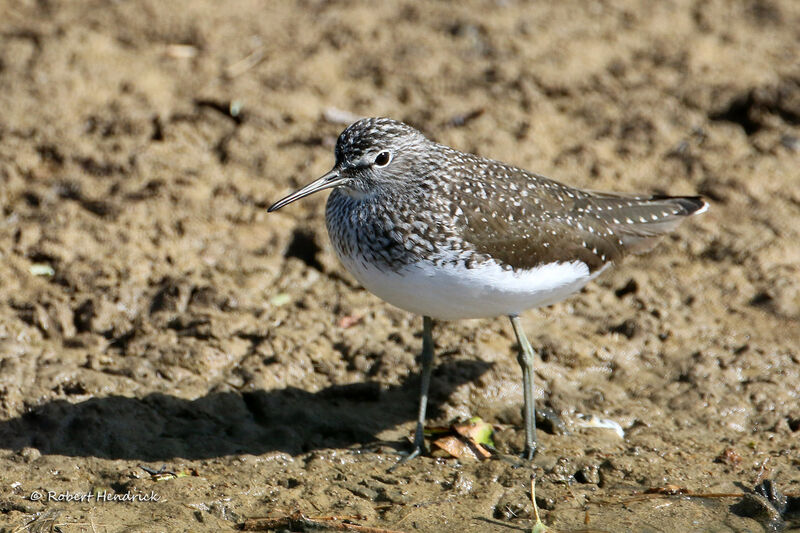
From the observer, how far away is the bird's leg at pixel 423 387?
6.33 m

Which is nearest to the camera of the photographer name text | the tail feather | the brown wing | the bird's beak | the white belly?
the photographer name text

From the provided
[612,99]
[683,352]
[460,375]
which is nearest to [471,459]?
[460,375]

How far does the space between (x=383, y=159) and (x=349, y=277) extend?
67.4 inches

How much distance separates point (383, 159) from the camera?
6.18m

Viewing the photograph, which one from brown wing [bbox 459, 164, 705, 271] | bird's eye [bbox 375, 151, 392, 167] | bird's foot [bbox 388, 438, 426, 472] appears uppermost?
bird's eye [bbox 375, 151, 392, 167]

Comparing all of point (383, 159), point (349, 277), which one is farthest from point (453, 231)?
point (349, 277)

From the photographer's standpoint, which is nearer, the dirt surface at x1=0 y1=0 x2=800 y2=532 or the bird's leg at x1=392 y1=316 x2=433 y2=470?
the dirt surface at x1=0 y1=0 x2=800 y2=532

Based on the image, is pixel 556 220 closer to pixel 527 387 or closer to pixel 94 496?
pixel 527 387

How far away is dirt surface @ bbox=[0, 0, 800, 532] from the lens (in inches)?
236

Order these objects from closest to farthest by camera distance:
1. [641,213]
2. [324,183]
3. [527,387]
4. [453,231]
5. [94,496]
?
[94,496]
[453,231]
[324,183]
[527,387]
[641,213]

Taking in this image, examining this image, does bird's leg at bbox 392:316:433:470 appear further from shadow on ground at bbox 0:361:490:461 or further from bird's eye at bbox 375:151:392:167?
bird's eye at bbox 375:151:392:167

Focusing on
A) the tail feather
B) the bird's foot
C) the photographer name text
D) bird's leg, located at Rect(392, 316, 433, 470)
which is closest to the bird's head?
bird's leg, located at Rect(392, 316, 433, 470)

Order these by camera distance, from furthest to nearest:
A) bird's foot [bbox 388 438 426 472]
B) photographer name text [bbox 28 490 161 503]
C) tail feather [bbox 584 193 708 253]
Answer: tail feather [bbox 584 193 708 253] → bird's foot [bbox 388 438 426 472] → photographer name text [bbox 28 490 161 503]

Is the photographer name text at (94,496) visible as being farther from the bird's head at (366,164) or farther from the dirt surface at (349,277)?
the bird's head at (366,164)
